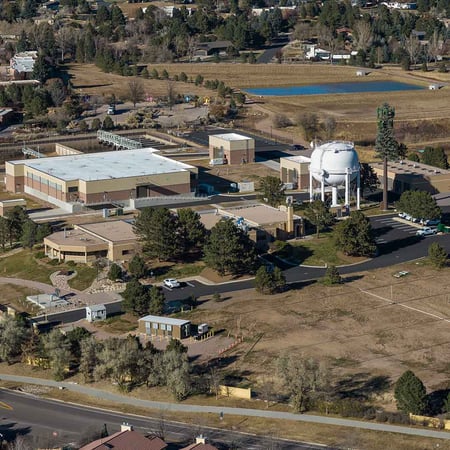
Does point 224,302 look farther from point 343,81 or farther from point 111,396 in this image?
point 343,81

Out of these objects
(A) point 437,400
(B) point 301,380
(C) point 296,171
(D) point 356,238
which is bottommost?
(A) point 437,400

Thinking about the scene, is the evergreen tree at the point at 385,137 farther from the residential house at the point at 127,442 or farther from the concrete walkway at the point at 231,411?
the residential house at the point at 127,442

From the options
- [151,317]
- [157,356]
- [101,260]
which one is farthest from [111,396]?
[101,260]

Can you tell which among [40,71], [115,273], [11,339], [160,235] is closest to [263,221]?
[160,235]

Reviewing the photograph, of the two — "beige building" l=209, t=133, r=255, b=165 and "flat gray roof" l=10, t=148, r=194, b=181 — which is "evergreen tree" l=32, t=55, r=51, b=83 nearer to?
"beige building" l=209, t=133, r=255, b=165

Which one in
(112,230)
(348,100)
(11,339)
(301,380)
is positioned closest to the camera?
(301,380)

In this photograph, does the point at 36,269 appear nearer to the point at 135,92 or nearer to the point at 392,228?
the point at 392,228

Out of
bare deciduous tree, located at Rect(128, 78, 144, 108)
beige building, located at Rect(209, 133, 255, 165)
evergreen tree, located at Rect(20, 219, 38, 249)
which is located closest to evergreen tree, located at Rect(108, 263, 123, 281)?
evergreen tree, located at Rect(20, 219, 38, 249)
